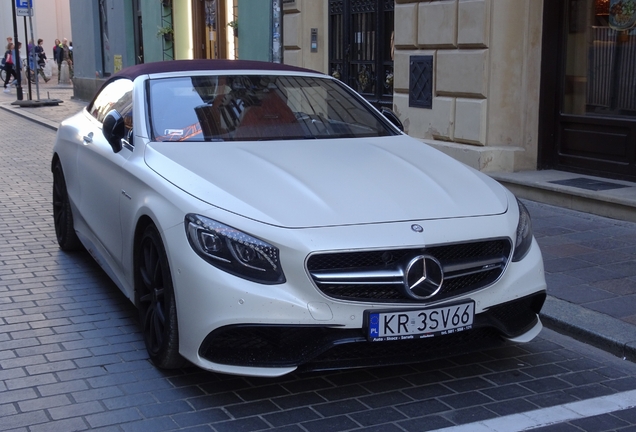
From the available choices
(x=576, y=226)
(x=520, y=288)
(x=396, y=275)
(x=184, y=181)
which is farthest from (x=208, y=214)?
Result: (x=576, y=226)

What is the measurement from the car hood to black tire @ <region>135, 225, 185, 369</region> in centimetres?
36

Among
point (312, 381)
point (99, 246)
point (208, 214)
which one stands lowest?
point (312, 381)

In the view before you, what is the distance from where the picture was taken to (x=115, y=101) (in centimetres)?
572

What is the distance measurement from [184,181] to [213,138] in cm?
74

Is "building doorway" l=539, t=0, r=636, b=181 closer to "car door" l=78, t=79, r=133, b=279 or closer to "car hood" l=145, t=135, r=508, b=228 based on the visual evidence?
"car hood" l=145, t=135, r=508, b=228

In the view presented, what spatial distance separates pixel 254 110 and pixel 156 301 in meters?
1.45

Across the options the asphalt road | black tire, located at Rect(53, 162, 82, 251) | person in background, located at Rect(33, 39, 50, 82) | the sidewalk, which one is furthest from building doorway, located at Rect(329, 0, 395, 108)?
person in background, located at Rect(33, 39, 50, 82)

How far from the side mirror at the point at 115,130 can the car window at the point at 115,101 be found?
0.29 feet

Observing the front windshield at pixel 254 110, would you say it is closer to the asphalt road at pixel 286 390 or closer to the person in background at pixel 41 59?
the asphalt road at pixel 286 390

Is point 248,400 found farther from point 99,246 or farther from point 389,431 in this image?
point 99,246

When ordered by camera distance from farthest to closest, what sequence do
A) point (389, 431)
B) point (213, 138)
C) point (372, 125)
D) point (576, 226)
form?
point (576, 226)
point (372, 125)
point (213, 138)
point (389, 431)

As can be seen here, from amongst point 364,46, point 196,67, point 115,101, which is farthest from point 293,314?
point 364,46

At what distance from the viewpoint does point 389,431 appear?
3.59m

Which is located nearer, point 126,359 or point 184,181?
point 184,181
